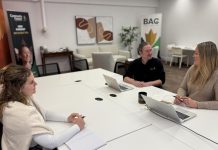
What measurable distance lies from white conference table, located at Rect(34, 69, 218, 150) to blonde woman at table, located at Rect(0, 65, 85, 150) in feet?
0.34

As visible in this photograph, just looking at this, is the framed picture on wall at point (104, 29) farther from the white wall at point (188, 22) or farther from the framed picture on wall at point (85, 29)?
the white wall at point (188, 22)

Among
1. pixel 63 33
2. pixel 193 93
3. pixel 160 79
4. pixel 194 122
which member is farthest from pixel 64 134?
pixel 63 33

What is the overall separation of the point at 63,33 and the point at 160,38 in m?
4.06

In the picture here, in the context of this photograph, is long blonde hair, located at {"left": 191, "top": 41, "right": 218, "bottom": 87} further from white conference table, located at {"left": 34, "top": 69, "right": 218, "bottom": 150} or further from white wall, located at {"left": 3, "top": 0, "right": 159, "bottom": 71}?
white wall, located at {"left": 3, "top": 0, "right": 159, "bottom": 71}

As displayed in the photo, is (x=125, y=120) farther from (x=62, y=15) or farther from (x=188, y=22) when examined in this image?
(x=188, y=22)

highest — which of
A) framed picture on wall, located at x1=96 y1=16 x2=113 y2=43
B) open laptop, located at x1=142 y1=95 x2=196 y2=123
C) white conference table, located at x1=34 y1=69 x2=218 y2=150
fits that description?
framed picture on wall, located at x1=96 y1=16 x2=113 y2=43

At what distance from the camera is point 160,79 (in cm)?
254

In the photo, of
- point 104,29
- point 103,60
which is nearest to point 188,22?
point 104,29

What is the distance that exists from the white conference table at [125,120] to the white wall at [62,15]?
3724 mm

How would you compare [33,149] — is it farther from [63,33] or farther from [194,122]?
[63,33]

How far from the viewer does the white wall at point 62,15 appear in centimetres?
526

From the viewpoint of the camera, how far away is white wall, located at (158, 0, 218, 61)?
5814 millimetres

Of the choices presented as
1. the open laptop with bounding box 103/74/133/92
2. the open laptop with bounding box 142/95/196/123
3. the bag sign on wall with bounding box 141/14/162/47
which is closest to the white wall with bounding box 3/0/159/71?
the bag sign on wall with bounding box 141/14/162/47

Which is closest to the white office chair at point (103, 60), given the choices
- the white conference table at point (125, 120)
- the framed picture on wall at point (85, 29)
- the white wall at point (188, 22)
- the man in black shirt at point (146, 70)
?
the man in black shirt at point (146, 70)
